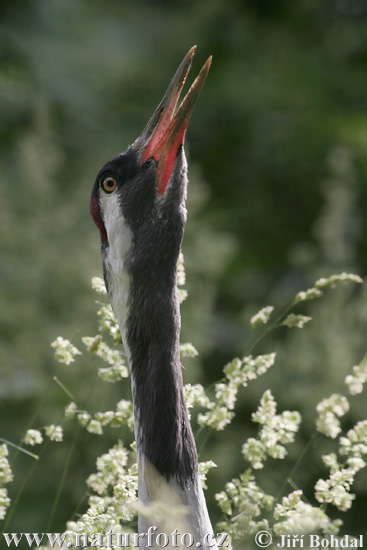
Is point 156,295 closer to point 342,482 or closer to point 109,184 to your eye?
point 109,184

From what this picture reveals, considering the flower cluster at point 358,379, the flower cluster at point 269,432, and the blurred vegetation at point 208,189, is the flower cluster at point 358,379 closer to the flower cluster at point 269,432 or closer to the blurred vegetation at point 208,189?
the flower cluster at point 269,432

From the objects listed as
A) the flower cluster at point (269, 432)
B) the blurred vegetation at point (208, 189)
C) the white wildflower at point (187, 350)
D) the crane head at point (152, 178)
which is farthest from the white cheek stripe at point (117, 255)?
the blurred vegetation at point (208, 189)

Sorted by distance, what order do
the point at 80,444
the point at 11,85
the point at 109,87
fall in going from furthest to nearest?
1. the point at 109,87
2. the point at 11,85
3. the point at 80,444

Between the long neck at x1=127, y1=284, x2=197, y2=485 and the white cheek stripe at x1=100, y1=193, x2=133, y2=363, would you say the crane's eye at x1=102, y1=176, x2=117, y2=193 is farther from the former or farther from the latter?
the long neck at x1=127, y1=284, x2=197, y2=485

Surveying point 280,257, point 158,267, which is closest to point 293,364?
point 158,267

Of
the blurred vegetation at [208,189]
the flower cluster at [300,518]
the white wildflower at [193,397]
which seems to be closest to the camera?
the flower cluster at [300,518]

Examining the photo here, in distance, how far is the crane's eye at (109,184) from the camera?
4.73 ft

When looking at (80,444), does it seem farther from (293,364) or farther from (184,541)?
(184,541)

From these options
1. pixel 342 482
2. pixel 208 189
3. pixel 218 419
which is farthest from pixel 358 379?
pixel 208 189

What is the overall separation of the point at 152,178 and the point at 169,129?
0.29 feet

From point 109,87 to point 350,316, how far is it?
293cm

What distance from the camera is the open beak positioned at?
1372 mm

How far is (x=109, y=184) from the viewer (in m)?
1.45

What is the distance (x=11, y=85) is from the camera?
4660 millimetres
